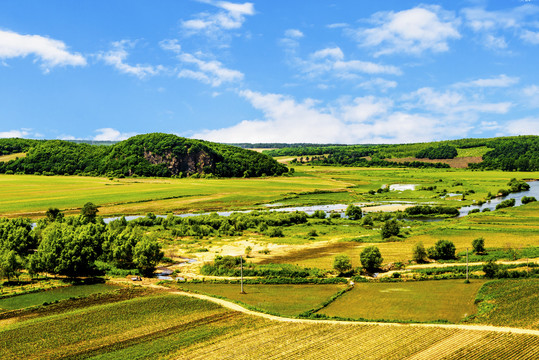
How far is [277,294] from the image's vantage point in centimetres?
5759

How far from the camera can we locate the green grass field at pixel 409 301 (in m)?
48.0

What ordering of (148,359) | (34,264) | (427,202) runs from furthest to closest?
(427,202), (34,264), (148,359)

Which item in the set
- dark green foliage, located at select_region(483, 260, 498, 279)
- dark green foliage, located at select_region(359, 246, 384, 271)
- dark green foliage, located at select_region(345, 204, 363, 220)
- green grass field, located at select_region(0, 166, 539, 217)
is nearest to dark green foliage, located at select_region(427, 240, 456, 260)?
dark green foliage, located at select_region(483, 260, 498, 279)

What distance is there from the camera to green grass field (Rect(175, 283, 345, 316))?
171 ft

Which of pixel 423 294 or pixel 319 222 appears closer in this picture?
pixel 423 294

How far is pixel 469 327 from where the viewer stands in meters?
43.2

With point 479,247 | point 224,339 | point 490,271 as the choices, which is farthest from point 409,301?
point 479,247

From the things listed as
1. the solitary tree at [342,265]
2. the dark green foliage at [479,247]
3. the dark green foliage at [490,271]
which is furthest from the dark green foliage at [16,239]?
the dark green foliage at [479,247]

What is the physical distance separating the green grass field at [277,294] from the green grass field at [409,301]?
2753 mm

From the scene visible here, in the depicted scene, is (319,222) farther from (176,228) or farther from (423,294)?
(423,294)

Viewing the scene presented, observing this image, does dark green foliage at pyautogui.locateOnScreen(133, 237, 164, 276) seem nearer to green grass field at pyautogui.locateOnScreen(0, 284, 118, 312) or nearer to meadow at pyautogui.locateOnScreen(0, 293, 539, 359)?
green grass field at pyautogui.locateOnScreen(0, 284, 118, 312)

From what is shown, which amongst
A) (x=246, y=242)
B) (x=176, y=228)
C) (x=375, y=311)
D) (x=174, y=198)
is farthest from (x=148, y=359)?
(x=174, y=198)

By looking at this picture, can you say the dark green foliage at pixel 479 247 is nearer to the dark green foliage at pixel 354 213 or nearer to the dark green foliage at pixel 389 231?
the dark green foliage at pixel 389 231

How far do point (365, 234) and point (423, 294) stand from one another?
41.6m
